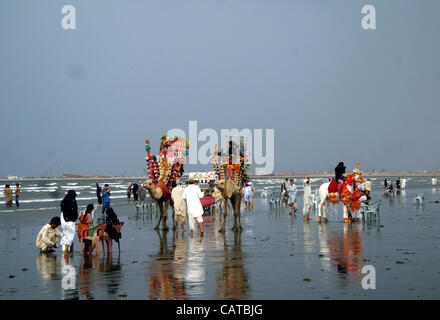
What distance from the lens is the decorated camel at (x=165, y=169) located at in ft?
74.6

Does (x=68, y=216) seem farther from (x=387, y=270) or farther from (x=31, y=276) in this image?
(x=387, y=270)

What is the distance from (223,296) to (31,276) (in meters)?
4.70

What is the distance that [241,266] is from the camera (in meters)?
13.0

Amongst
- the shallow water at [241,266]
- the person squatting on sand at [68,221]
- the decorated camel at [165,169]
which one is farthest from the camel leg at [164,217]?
the person squatting on sand at [68,221]

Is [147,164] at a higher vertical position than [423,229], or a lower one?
higher

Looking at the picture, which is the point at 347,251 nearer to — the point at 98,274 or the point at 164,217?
the point at 98,274

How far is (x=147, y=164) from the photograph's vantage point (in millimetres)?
23781

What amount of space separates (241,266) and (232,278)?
1534mm

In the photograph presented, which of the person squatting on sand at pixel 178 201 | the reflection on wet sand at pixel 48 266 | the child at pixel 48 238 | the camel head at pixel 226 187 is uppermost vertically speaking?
the camel head at pixel 226 187

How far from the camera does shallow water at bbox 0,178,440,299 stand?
1020cm

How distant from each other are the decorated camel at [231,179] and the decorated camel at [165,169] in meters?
2.09

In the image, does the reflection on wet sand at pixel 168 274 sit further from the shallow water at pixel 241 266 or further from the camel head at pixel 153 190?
the camel head at pixel 153 190

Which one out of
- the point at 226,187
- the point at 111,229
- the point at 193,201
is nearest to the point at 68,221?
the point at 111,229
